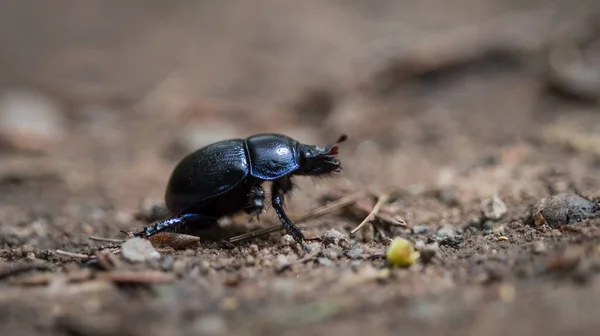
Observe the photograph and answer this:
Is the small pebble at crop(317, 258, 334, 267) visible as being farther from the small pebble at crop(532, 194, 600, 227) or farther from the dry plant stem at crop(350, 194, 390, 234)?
the small pebble at crop(532, 194, 600, 227)

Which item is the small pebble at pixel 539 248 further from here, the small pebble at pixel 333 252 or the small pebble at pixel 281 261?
the small pebble at pixel 281 261

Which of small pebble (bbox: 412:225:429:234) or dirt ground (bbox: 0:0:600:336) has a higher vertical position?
dirt ground (bbox: 0:0:600:336)

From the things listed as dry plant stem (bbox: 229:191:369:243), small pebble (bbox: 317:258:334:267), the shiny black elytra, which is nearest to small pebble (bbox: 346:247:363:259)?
small pebble (bbox: 317:258:334:267)

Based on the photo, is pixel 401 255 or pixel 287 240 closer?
pixel 401 255

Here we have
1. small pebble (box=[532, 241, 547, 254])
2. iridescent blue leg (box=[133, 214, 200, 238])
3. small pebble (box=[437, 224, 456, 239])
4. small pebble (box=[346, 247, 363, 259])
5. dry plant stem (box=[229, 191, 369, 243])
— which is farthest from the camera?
dry plant stem (box=[229, 191, 369, 243])

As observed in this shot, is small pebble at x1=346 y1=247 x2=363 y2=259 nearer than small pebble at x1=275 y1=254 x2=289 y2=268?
No

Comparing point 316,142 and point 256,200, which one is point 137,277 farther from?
point 316,142

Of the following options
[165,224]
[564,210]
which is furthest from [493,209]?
[165,224]

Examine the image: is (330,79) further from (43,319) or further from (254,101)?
(43,319)
